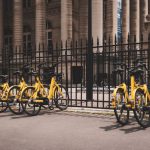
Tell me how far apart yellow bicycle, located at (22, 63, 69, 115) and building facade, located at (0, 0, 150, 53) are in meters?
19.9

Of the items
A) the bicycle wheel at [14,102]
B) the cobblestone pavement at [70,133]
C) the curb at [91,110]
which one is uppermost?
the bicycle wheel at [14,102]

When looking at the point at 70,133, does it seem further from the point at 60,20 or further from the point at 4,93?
the point at 60,20

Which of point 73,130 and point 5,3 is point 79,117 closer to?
point 73,130

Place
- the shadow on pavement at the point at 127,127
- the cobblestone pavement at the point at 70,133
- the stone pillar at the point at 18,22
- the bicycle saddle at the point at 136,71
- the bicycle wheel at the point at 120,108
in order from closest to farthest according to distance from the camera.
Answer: the cobblestone pavement at the point at 70,133 < the shadow on pavement at the point at 127,127 < the bicycle wheel at the point at 120,108 < the bicycle saddle at the point at 136,71 < the stone pillar at the point at 18,22

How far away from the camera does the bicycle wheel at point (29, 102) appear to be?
9.70m

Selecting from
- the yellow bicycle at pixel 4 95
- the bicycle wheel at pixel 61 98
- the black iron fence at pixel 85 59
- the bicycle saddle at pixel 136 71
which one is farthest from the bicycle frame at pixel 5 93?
the bicycle saddle at pixel 136 71

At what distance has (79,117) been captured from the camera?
9.48 metres

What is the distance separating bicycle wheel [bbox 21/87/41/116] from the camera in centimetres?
970

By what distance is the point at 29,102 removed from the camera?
9.66m

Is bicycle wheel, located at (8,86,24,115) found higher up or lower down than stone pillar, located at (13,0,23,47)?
lower down

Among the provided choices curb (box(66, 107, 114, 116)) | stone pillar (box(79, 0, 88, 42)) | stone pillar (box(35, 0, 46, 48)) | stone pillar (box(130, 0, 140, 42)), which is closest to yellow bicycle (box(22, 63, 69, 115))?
curb (box(66, 107, 114, 116))

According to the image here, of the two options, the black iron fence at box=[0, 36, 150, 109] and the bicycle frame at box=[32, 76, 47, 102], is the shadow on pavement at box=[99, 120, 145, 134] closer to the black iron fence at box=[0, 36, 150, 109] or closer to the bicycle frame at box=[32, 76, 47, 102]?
the black iron fence at box=[0, 36, 150, 109]

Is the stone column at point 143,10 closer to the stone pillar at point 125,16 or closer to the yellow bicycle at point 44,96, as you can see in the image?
the stone pillar at point 125,16

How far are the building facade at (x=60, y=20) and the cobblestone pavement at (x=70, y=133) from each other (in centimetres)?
2169
